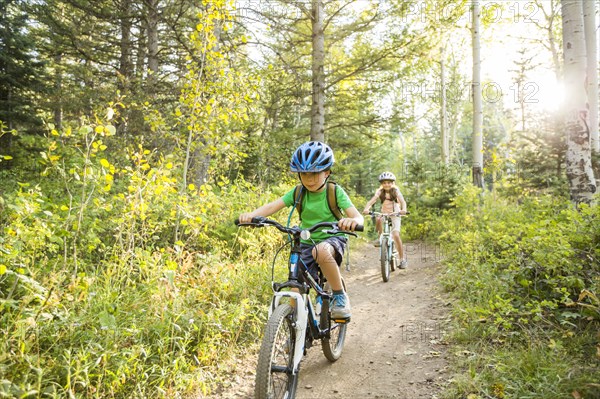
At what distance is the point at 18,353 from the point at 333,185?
3195mm

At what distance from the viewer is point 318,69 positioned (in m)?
10.8

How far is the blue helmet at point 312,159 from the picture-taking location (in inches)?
154

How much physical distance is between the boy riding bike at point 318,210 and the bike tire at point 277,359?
67cm

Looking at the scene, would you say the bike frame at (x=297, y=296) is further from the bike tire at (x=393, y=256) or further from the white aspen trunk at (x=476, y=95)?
the white aspen trunk at (x=476, y=95)

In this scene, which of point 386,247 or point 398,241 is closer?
point 386,247

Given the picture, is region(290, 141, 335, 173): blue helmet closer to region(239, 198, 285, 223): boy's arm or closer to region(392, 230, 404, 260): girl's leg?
region(239, 198, 285, 223): boy's arm

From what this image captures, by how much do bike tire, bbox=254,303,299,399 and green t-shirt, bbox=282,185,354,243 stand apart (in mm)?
1067

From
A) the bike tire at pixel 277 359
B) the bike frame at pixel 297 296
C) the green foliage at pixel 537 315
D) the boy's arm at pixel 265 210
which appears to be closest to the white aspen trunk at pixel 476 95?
the green foliage at pixel 537 315

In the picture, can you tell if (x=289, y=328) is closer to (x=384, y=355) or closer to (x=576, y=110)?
(x=384, y=355)

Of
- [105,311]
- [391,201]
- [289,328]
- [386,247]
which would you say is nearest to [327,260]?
[289,328]

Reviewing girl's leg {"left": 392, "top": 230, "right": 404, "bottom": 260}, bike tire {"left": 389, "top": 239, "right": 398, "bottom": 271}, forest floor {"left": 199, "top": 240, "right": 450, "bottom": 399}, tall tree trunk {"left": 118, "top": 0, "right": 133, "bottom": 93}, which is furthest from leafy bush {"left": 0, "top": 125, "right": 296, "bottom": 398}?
tall tree trunk {"left": 118, "top": 0, "right": 133, "bottom": 93}

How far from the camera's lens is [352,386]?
4.00 m

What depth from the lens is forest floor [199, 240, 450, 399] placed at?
153 inches

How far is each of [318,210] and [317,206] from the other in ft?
0.16
